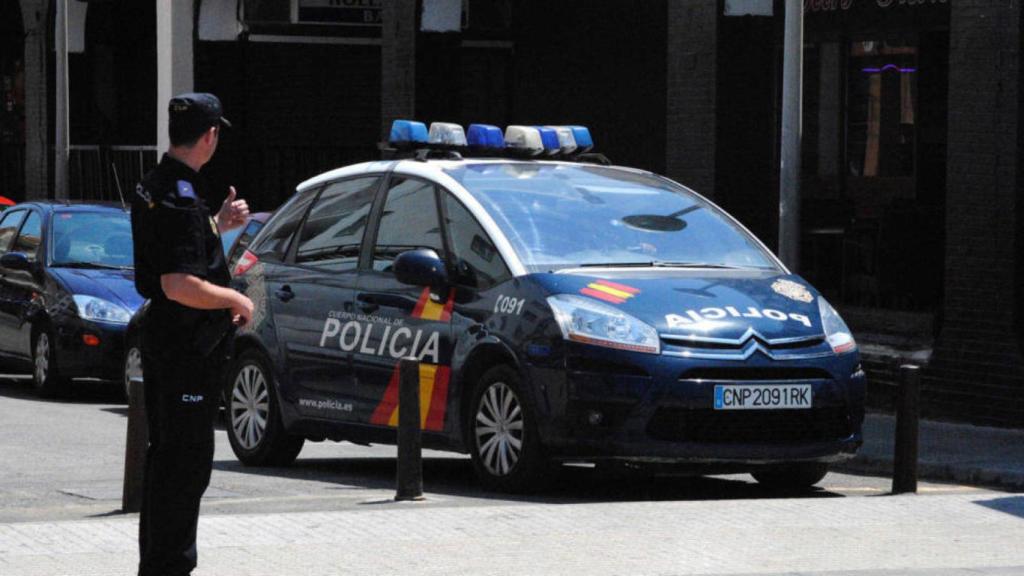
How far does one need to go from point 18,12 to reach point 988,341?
22.3 meters

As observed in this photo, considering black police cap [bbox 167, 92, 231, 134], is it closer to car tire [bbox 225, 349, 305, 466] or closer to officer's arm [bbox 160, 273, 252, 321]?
officer's arm [bbox 160, 273, 252, 321]

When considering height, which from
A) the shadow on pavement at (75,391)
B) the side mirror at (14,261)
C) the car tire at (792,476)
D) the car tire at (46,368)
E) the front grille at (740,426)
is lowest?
the shadow on pavement at (75,391)

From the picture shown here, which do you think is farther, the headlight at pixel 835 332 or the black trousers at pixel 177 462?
the headlight at pixel 835 332

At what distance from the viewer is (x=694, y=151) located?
1856cm

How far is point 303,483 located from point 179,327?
15.9ft

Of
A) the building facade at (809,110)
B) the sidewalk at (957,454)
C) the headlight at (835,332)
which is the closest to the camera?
the headlight at (835,332)

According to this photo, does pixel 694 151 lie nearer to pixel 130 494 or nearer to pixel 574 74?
pixel 574 74

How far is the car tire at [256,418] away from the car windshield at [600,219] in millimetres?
1870

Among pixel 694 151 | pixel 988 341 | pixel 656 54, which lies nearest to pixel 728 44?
pixel 694 151

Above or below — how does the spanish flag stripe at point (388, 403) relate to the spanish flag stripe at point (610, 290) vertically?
below

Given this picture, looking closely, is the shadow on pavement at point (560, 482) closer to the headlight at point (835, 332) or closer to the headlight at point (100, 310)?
the headlight at point (835, 332)

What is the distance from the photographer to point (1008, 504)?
32.9 ft

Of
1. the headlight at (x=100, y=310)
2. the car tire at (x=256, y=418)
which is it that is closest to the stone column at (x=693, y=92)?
the headlight at (x=100, y=310)

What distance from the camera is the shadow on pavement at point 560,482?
10.8 m
